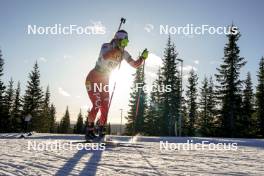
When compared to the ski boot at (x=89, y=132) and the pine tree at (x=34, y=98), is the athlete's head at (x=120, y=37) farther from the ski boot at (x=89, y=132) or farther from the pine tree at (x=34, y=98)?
the pine tree at (x=34, y=98)

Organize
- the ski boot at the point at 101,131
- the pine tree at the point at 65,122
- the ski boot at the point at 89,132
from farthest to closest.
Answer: the pine tree at the point at 65,122 → the ski boot at the point at 101,131 → the ski boot at the point at 89,132

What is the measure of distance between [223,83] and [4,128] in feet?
108

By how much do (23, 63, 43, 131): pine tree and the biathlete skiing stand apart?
152 ft

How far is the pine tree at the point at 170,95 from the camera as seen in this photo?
45.1 meters

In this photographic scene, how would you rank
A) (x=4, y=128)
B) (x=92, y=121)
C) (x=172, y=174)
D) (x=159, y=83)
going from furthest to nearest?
(x=159, y=83)
(x=4, y=128)
(x=92, y=121)
(x=172, y=174)

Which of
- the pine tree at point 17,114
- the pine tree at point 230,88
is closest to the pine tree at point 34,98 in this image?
the pine tree at point 17,114

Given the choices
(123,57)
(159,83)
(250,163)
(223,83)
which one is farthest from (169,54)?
(250,163)

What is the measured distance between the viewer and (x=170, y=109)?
149 feet

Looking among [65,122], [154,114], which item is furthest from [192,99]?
[65,122]

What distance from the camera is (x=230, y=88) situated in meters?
39.0

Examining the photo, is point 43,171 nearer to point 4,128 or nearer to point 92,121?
point 92,121

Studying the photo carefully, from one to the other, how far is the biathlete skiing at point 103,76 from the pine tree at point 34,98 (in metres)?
46.2

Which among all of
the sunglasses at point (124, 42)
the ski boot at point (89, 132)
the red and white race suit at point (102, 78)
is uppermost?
the sunglasses at point (124, 42)

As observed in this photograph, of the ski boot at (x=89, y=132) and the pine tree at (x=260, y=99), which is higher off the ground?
the pine tree at (x=260, y=99)
